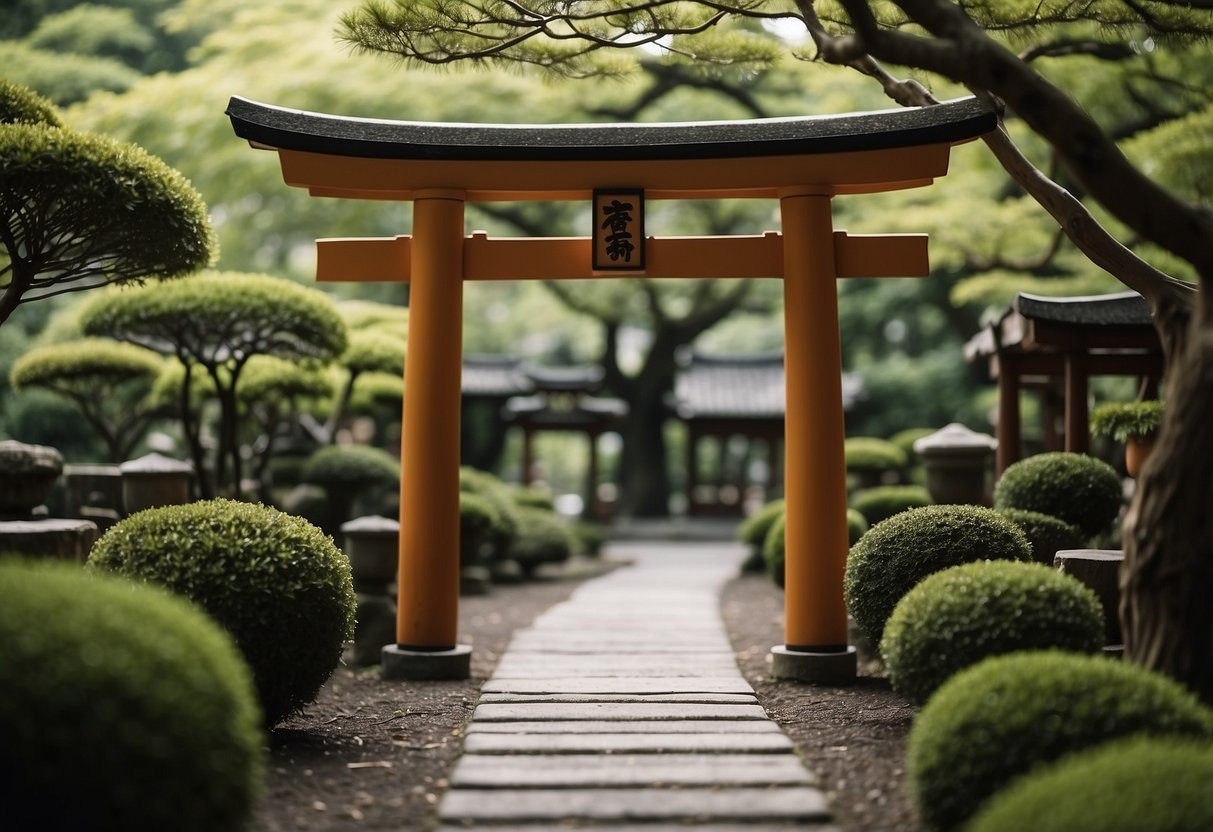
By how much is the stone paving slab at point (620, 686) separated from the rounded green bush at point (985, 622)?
1.79m

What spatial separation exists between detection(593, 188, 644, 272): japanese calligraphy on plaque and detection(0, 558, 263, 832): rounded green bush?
175 inches

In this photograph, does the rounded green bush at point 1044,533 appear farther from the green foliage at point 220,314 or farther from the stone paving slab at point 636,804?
the green foliage at point 220,314

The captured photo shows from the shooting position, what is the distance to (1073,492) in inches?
309

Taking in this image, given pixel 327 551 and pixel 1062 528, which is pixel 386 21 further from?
pixel 1062 528

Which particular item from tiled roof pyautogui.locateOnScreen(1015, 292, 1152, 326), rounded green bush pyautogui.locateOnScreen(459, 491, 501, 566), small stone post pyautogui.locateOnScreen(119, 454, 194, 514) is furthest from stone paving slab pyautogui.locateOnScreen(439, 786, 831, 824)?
rounded green bush pyautogui.locateOnScreen(459, 491, 501, 566)

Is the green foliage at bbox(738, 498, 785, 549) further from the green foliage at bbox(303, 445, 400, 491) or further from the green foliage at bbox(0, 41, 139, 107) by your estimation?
the green foliage at bbox(0, 41, 139, 107)

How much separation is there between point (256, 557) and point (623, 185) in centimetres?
370

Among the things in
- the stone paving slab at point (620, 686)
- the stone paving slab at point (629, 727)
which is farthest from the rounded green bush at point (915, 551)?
the stone paving slab at point (629, 727)

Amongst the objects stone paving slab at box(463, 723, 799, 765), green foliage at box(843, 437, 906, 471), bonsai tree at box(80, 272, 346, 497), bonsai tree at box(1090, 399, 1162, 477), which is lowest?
stone paving slab at box(463, 723, 799, 765)

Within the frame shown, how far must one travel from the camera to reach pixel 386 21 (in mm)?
6844

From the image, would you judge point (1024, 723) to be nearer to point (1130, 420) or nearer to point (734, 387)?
point (1130, 420)

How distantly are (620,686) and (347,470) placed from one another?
6.89m

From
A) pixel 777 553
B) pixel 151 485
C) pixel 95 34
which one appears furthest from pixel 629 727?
pixel 95 34

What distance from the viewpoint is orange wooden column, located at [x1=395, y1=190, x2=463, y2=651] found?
7.23 m
